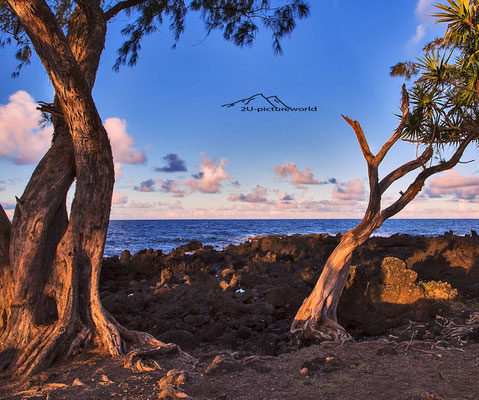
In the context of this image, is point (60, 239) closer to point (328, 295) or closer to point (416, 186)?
point (328, 295)

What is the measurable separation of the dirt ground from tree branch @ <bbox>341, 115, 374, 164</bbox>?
8.26 ft

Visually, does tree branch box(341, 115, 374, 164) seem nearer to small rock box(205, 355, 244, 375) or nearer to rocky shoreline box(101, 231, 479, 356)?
rocky shoreline box(101, 231, 479, 356)

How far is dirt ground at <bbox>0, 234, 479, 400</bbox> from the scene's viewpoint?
399 centimetres

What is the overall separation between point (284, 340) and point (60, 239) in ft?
11.8

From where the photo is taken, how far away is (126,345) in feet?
17.3

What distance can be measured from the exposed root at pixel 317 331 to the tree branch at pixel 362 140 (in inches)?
97.3

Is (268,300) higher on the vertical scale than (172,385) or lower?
lower

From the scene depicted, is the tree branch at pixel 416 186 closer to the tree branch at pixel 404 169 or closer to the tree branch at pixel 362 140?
the tree branch at pixel 404 169

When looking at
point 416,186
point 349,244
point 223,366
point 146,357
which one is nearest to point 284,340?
point 349,244

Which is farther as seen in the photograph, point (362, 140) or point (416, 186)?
point (416, 186)

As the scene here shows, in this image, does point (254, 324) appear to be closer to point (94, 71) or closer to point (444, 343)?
point (444, 343)

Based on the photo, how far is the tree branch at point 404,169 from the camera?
6.34 m

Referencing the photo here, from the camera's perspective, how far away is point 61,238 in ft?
17.3

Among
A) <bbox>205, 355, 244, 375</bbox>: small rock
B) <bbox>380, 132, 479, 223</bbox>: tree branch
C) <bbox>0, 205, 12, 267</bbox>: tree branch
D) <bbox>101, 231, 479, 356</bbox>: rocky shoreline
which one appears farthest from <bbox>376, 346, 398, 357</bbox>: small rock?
<bbox>0, 205, 12, 267</bbox>: tree branch
